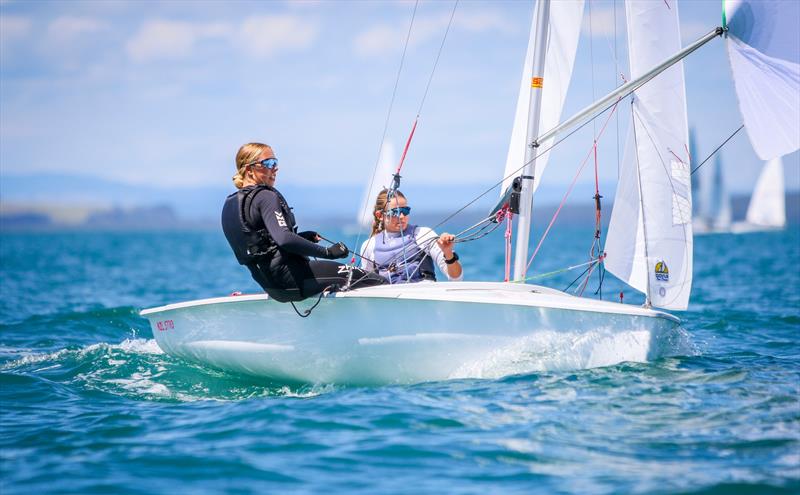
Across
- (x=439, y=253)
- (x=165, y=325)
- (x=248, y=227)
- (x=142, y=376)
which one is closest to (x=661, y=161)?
(x=439, y=253)

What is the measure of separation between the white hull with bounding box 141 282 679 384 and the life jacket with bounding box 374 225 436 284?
0.57 m

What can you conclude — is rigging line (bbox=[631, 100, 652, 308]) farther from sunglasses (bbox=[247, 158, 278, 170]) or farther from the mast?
sunglasses (bbox=[247, 158, 278, 170])

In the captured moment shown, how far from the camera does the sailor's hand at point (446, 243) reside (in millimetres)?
5837

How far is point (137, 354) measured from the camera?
24.1 ft

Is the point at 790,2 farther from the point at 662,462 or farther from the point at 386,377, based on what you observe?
the point at 386,377

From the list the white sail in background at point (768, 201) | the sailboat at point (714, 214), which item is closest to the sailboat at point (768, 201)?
Result: the white sail in background at point (768, 201)

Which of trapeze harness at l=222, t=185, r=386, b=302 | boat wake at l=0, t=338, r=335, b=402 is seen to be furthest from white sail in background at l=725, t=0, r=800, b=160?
boat wake at l=0, t=338, r=335, b=402

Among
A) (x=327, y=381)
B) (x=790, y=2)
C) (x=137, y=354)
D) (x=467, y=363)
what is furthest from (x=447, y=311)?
(x=137, y=354)

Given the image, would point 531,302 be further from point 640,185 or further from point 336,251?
point 640,185

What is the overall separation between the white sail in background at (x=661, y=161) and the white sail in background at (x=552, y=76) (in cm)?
66

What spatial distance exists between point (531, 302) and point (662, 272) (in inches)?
51.9

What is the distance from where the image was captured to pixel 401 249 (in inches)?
251

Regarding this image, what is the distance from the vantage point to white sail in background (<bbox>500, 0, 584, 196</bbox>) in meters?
6.55

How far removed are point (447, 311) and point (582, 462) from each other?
4.96 feet
